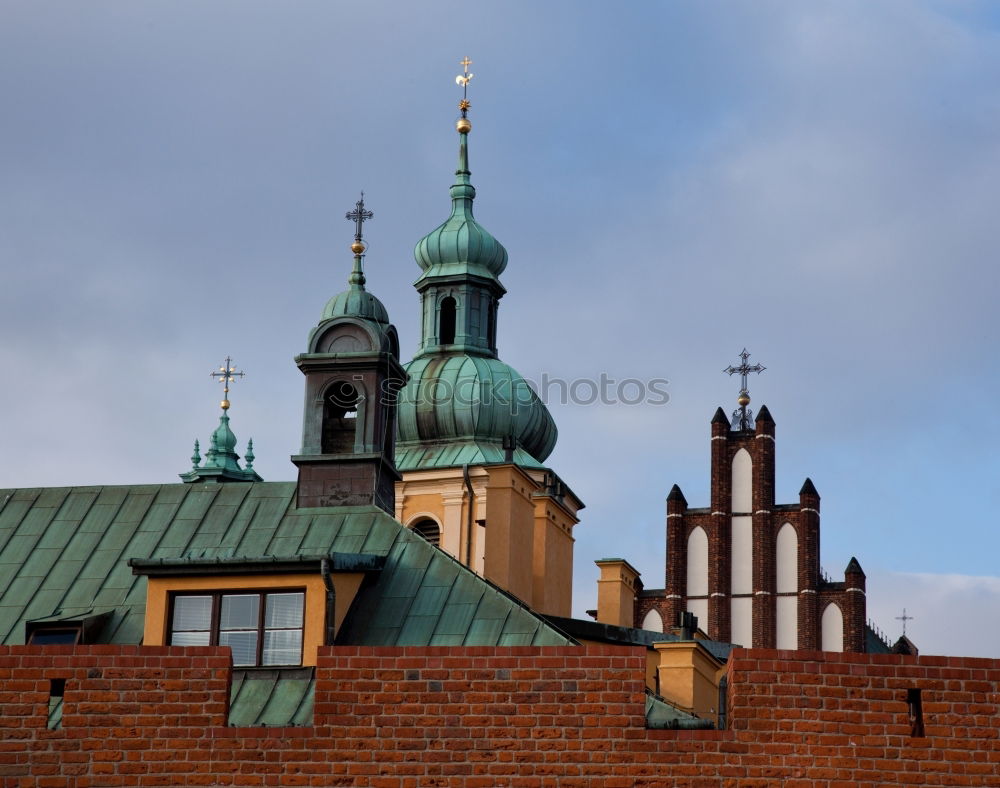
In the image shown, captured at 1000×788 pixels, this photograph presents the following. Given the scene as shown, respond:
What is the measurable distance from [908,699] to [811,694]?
1.01 m

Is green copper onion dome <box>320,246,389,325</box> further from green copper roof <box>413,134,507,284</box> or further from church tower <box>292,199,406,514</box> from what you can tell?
green copper roof <box>413,134,507,284</box>

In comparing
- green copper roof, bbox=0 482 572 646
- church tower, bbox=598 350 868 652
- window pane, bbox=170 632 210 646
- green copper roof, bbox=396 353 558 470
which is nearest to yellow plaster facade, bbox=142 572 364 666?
window pane, bbox=170 632 210 646

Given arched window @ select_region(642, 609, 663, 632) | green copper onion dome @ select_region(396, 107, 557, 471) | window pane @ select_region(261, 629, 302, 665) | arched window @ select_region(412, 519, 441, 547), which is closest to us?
window pane @ select_region(261, 629, 302, 665)

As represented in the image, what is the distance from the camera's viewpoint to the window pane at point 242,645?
1064 inches

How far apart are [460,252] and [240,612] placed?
42953 millimetres

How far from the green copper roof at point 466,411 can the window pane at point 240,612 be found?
3854cm

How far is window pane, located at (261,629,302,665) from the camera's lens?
→ 26984 mm

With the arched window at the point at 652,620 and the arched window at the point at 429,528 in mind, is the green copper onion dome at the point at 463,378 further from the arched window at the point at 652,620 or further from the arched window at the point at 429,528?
the arched window at the point at 652,620

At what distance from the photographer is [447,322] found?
228ft

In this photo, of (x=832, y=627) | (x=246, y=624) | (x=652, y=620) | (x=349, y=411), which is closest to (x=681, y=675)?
(x=349, y=411)

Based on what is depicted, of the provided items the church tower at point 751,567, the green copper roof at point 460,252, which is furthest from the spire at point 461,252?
the church tower at point 751,567

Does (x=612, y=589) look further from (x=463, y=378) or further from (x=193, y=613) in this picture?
(x=463, y=378)

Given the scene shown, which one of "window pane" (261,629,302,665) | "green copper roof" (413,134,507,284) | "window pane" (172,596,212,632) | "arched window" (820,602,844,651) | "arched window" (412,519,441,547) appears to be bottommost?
"window pane" (261,629,302,665)

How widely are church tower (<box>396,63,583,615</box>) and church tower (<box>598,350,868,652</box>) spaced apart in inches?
396
